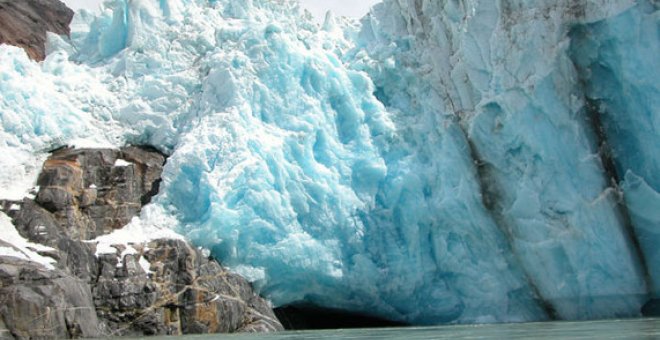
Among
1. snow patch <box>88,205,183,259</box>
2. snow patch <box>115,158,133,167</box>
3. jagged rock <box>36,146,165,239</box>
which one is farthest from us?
snow patch <box>115,158,133,167</box>

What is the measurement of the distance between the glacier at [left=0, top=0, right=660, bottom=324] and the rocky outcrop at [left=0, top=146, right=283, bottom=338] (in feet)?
2.33

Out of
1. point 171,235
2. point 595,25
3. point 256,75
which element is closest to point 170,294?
point 171,235

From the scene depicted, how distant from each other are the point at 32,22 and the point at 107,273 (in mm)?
11210

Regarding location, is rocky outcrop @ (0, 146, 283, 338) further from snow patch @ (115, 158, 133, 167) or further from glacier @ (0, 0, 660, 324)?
glacier @ (0, 0, 660, 324)

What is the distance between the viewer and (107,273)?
1866 cm

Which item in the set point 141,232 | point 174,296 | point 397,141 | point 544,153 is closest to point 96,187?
point 141,232

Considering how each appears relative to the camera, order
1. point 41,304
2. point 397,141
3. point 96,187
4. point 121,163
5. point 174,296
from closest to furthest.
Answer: point 41,304
point 174,296
point 96,187
point 121,163
point 397,141

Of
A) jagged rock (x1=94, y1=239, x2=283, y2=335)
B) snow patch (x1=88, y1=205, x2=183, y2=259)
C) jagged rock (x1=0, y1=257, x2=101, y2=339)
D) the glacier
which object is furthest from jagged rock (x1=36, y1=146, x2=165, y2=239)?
jagged rock (x1=0, y1=257, x2=101, y2=339)

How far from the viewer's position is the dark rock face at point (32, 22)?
82.3 ft

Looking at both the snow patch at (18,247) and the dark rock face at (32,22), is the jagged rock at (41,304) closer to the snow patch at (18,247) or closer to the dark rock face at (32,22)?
the snow patch at (18,247)

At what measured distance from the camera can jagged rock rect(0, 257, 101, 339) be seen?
16.0 m

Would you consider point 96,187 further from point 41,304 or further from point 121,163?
point 41,304

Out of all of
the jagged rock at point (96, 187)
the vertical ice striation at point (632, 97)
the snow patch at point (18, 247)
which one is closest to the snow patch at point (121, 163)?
the jagged rock at point (96, 187)

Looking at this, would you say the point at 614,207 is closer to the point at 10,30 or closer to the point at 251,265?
the point at 251,265
